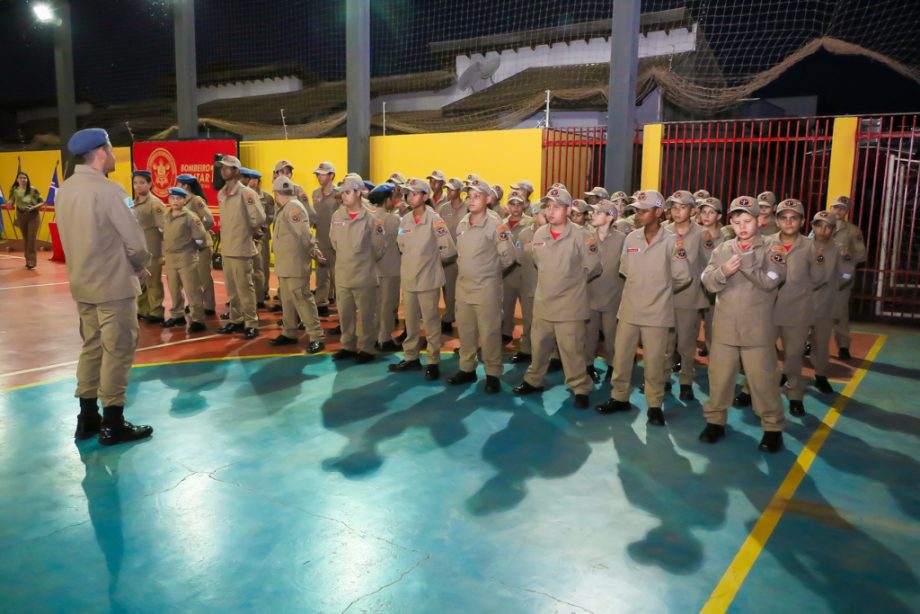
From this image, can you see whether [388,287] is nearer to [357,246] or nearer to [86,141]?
[357,246]

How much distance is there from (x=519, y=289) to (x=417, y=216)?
1759mm

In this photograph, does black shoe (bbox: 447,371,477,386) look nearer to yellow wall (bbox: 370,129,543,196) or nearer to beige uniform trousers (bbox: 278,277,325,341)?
beige uniform trousers (bbox: 278,277,325,341)

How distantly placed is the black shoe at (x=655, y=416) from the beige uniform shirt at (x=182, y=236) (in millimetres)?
5532

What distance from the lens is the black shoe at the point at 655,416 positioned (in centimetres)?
511

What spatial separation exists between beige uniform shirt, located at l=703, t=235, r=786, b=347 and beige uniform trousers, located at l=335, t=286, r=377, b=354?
11.2ft

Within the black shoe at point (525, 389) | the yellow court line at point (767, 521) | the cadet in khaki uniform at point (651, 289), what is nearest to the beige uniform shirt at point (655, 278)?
the cadet in khaki uniform at point (651, 289)

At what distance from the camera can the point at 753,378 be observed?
4520 millimetres

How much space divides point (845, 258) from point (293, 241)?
18.6ft

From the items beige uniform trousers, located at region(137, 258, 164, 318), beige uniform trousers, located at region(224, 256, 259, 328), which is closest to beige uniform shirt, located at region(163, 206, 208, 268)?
beige uniform trousers, located at region(137, 258, 164, 318)

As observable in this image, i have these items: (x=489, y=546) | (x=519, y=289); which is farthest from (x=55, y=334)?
(x=489, y=546)

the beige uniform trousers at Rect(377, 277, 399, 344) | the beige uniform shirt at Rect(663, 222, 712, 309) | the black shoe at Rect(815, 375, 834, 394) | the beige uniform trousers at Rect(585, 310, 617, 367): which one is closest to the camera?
the beige uniform shirt at Rect(663, 222, 712, 309)

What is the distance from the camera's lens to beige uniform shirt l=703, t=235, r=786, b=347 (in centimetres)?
442

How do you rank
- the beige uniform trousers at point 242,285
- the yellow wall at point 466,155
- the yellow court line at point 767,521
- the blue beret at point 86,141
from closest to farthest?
the yellow court line at point 767,521 → the blue beret at point 86,141 → the beige uniform trousers at point 242,285 → the yellow wall at point 466,155

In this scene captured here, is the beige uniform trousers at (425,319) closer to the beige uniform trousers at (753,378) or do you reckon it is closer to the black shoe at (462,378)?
the black shoe at (462,378)
